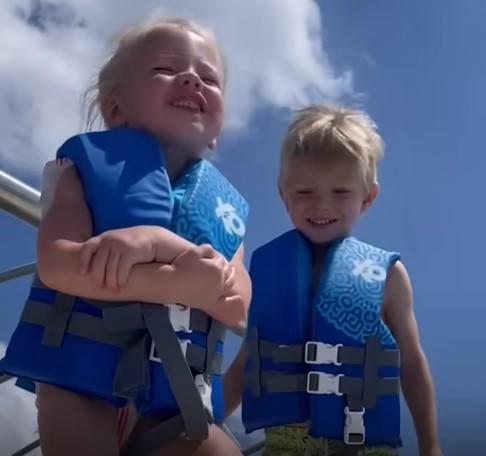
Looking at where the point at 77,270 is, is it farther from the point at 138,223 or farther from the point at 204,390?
the point at 204,390

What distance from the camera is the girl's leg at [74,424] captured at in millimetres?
1502

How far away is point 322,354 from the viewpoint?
7.51ft

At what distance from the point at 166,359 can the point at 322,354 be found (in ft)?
2.72

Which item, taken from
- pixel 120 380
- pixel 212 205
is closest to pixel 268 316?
pixel 212 205

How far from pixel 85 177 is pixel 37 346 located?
0.38 metres

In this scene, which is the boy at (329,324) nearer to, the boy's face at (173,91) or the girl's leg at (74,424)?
the boy's face at (173,91)

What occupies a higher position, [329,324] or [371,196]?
[371,196]

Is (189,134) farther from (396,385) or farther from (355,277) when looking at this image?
(396,385)

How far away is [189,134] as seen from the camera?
74.6 inches

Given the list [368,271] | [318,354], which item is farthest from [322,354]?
[368,271]

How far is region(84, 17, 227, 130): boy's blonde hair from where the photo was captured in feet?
6.43

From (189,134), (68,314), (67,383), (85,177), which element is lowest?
Result: (67,383)

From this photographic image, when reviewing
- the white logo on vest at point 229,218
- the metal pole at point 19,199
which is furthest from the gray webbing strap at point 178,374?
the metal pole at point 19,199

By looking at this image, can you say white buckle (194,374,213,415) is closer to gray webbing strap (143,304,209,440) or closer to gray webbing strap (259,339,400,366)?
gray webbing strap (143,304,209,440)
